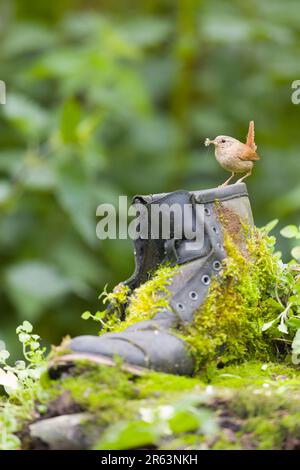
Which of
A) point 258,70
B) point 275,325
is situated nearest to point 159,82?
point 258,70

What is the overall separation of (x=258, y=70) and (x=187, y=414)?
371 centimetres

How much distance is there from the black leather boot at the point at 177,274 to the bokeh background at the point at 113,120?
1.43 meters

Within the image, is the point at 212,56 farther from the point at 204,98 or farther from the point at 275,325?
the point at 275,325

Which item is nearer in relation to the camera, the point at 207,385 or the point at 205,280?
the point at 207,385

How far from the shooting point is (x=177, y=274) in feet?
6.88

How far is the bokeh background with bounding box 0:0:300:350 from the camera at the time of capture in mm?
3855

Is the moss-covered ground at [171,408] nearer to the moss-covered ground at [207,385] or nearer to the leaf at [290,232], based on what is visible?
the moss-covered ground at [207,385]

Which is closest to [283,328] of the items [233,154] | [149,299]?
[149,299]

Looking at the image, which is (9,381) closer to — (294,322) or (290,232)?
(294,322)

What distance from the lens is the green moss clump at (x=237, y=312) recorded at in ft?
6.57

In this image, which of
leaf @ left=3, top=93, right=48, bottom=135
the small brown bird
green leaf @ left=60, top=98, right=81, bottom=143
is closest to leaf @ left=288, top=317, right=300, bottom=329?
the small brown bird

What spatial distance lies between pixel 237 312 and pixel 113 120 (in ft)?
9.48

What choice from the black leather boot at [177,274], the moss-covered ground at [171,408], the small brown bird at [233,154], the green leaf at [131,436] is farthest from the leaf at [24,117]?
the green leaf at [131,436]

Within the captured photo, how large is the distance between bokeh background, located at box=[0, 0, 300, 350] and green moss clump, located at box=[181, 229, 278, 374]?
1.49m
